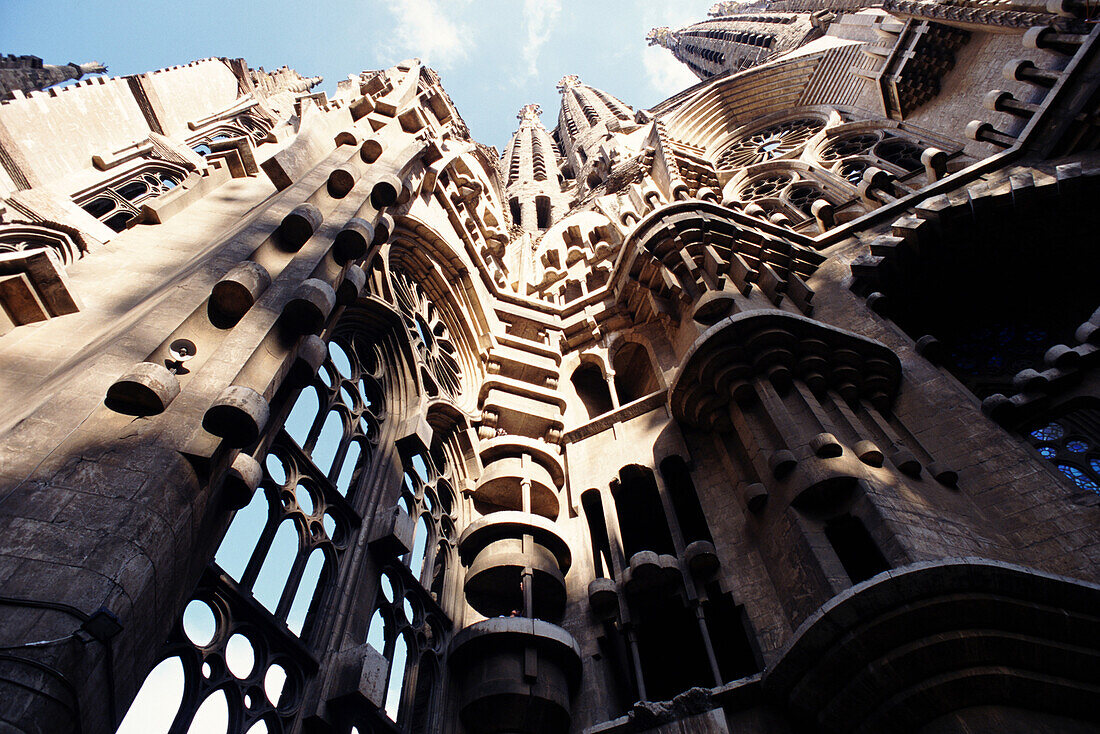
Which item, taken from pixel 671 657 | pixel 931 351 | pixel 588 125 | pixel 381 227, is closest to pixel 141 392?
pixel 381 227

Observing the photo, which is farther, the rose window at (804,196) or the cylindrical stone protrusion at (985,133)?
the rose window at (804,196)

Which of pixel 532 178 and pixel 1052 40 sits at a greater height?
pixel 532 178

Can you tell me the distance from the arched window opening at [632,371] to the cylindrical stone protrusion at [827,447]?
250 inches

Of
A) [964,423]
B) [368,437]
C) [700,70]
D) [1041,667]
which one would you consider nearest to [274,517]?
[368,437]

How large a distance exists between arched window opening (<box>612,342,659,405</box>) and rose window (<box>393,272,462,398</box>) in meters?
3.45

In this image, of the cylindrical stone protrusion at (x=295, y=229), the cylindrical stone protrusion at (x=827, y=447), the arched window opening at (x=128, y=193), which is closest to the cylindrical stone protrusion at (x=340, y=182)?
the cylindrical stone protrusion at (x=295, y=229)

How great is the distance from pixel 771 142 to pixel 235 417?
29.1 metres

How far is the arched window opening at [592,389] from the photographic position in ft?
47.2

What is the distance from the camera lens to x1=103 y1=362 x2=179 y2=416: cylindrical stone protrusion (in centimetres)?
421

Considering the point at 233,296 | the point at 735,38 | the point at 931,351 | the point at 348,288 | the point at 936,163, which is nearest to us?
the point at 233,296

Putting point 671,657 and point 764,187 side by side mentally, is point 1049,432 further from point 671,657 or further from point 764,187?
point 764,187

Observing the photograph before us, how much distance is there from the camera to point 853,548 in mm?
7758

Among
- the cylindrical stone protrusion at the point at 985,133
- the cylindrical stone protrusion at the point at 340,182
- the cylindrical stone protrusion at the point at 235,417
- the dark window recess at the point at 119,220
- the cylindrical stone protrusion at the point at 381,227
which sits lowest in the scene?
the cylindrical stone protrusion at the point at 235,417

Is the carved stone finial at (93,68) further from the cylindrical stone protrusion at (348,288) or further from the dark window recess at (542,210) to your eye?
the cylindrical stone protrusion at (348,288)
